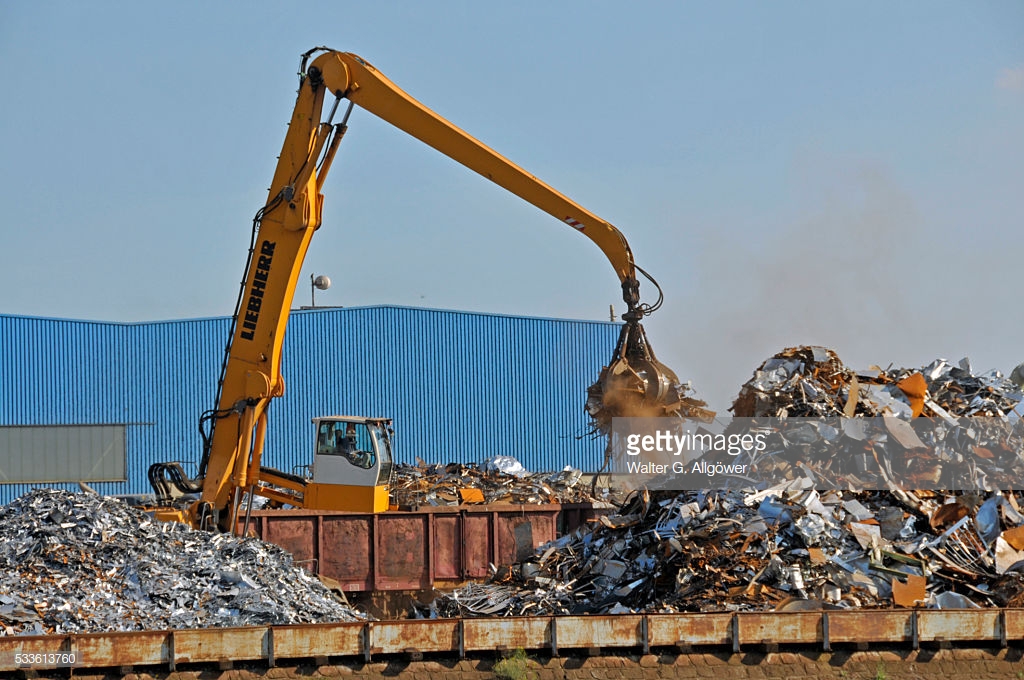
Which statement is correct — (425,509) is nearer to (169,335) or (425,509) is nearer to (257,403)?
(257,403)

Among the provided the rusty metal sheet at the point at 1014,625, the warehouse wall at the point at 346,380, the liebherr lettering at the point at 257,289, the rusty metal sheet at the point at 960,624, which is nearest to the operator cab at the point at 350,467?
the liebherr lettering at the point at 257,289

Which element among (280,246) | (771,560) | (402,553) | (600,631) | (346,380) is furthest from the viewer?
(346,380)

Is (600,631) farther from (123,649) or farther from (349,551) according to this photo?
(349,551)

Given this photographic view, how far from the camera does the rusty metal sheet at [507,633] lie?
914 centimetres

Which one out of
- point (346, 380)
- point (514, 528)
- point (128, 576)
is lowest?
point (128, 576)

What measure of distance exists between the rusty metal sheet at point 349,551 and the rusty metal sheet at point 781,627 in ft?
19.5

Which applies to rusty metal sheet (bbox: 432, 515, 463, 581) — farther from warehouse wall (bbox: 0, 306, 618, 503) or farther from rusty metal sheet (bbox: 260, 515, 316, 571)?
warehouse wall (bbox: 0, 306, 618, 503)

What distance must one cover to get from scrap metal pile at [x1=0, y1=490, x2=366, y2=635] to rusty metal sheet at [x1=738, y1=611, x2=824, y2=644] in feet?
14.0

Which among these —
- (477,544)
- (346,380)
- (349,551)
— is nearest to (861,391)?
(477,544)

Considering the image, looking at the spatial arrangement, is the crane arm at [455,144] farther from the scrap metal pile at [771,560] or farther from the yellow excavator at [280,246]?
the scrap metal pile at [771,560]

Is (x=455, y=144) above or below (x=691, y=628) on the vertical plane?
above

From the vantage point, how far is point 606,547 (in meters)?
13.1

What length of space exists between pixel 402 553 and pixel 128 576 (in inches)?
156

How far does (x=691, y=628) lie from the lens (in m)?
9.36
